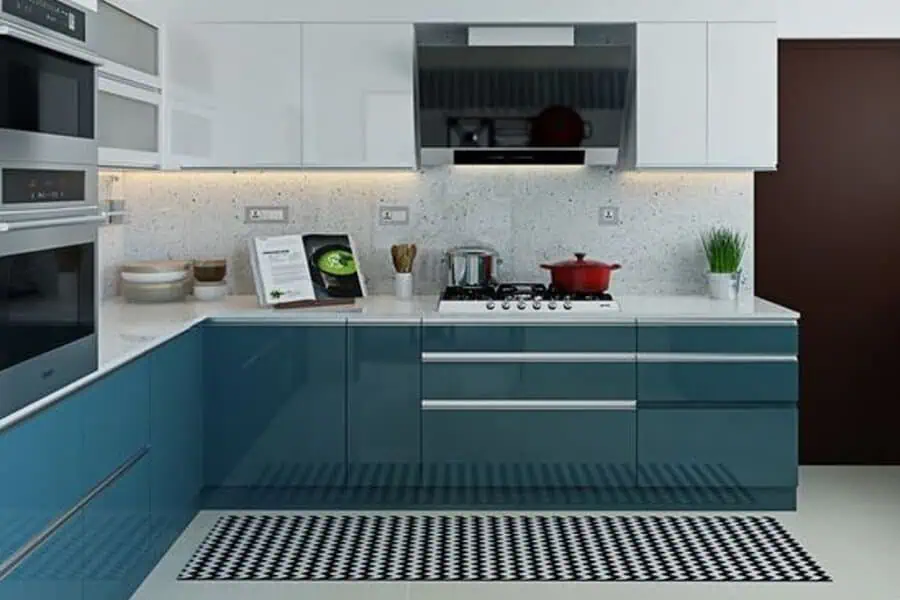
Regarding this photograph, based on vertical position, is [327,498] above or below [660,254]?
below

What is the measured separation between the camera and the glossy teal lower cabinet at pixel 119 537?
329 cm

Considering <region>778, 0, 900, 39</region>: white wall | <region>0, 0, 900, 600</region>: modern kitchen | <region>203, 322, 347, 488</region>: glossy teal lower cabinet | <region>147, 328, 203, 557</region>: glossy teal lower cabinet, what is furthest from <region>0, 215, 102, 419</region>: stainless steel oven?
<region>778, 0, 900, 39</region>: white wall

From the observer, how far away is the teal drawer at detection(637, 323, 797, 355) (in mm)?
4746

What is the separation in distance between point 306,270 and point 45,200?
237 centimetres

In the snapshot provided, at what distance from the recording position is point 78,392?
313cm

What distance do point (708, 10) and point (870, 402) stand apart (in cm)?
204

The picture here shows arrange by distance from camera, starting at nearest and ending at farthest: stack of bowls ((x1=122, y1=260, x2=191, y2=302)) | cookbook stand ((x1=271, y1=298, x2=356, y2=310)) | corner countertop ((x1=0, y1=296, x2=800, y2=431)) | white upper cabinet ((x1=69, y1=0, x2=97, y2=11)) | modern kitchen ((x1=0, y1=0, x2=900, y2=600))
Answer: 1. white upper cabinet ((x1=69, y1=0, x2=97, y2=11))
2. modern kitchen ((x1=0, y1=0, x2=900, y2=600))
3. corner countertop ((x1=0, y1=296, x2=800, y2=431))
4. cookbook stand ((x1=271, y1=298, x2=356, y2=310))
5. stack of bowls ((x1=122, y1=260, x2=191, y2=302))

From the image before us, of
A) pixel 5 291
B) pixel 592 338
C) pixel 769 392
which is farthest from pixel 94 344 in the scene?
pixel 769 392

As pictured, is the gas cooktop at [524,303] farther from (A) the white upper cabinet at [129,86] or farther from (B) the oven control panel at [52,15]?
(B) the oven control panel at [52,15]

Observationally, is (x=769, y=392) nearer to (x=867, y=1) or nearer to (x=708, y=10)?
(x=708, y=10)

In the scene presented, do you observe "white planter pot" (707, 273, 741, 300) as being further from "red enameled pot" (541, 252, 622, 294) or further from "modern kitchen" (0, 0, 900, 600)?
"red enameled pot" (541, 252, 622, 294)

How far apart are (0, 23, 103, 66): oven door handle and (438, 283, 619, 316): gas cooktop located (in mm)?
2115

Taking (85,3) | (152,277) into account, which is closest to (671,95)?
(152,277)

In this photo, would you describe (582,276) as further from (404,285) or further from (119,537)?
(119,537)
